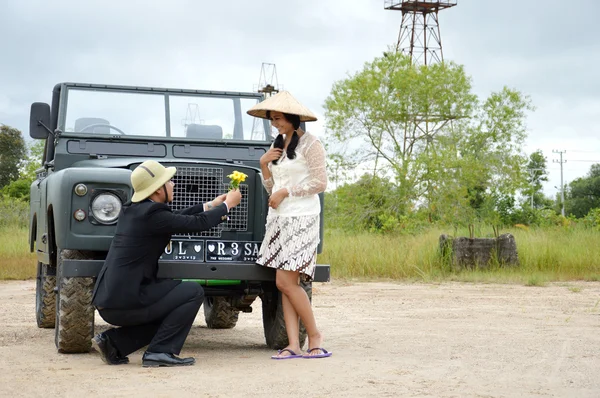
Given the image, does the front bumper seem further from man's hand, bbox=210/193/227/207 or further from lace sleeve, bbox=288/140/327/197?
lace sleeve, bbox=288/140/327/197

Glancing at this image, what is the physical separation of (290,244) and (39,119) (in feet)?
9.37

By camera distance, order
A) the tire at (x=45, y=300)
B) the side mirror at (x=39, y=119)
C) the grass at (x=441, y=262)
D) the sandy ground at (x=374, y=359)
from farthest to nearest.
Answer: the grass at (x=441, y=262) → the tire at (x=45, y=300) → the side mirror at (x=39, y=119) → the sandy ground at (x=374, y=359)

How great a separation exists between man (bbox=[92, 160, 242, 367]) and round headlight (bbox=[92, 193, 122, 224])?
367 mm

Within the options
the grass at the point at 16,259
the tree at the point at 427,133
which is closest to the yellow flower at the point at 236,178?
the grass at the point at 16,259

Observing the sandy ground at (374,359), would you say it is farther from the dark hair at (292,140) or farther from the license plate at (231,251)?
the dark hair at (292,140)

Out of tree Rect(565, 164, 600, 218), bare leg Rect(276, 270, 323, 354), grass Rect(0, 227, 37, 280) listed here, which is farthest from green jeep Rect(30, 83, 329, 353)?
tree Rect(565, 164, 600, 218)

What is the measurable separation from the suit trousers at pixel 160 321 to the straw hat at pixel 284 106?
1.46m

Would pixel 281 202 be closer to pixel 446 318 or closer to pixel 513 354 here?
pixel 513 354

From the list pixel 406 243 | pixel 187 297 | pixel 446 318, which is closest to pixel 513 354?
pixel 187 297

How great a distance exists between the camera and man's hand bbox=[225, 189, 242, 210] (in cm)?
710

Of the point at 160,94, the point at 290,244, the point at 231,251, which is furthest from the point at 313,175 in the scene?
the point at 160,94

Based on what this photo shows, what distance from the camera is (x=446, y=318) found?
1093 centimetres

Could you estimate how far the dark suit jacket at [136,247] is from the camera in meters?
6.80

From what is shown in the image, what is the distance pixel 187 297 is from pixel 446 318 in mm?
4645
